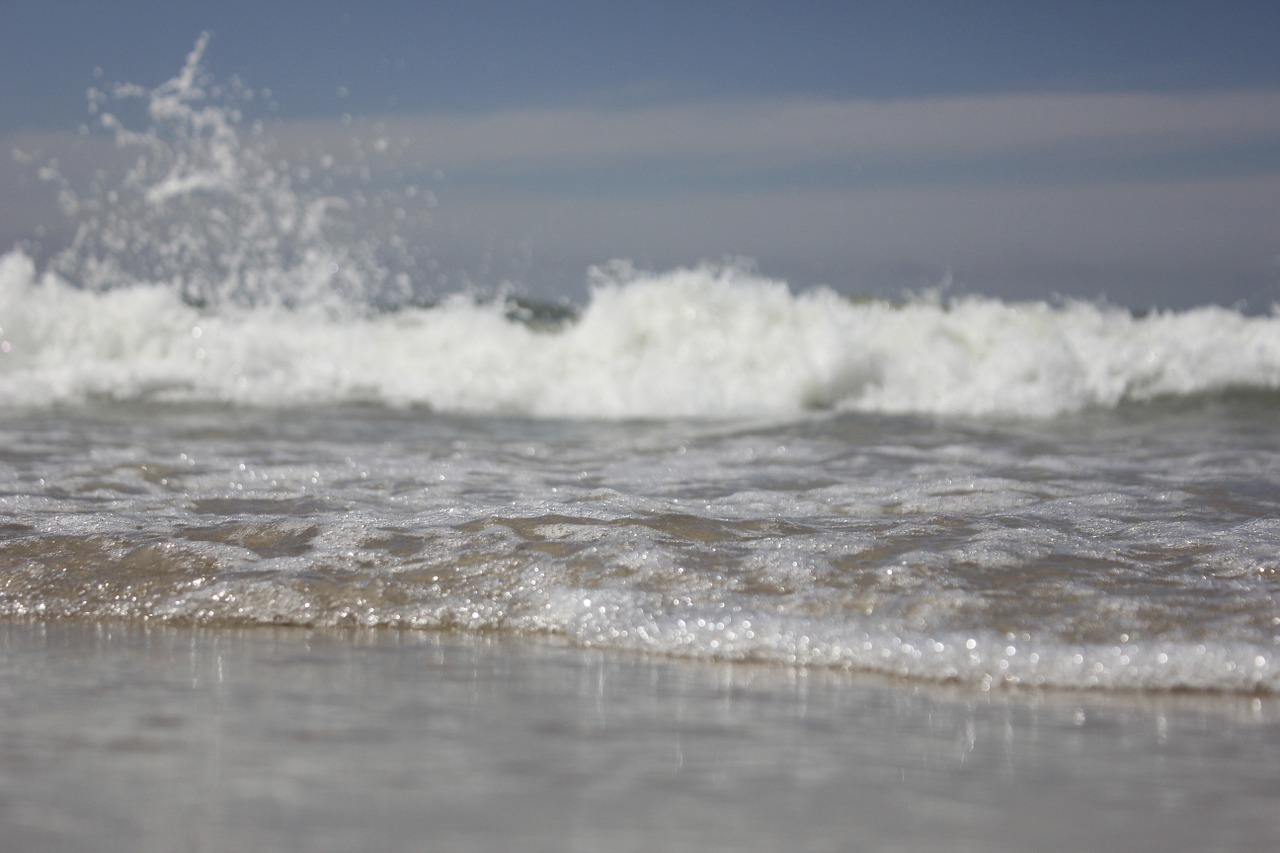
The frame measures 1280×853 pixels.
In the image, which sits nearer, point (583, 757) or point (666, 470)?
point (583, 757)

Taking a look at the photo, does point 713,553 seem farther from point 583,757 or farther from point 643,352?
point 643,352

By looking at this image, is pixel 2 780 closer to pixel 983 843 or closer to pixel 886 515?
pixel 983 843

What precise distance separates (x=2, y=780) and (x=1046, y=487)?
370 cm

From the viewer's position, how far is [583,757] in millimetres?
1891

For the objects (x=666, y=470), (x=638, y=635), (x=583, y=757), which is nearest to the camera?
(x=583, y=757)

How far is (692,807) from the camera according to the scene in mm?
1669

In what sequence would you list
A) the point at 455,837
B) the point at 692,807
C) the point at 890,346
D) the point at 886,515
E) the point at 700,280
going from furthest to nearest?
the point at 700,280, the point at 890,346, the point at 886,515, the point at 692,807, the point at 455,837

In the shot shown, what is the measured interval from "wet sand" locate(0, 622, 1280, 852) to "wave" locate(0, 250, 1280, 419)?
6416 millimetres

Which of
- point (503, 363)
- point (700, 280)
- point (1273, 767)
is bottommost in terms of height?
point (1273, 767)

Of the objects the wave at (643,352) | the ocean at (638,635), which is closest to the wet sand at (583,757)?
the ocean at (638,635)

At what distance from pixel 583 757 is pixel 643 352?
8463 millimetres

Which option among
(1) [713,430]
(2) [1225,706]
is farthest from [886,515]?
(1) [713,430]

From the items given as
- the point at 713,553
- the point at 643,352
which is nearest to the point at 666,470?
the point at 713,553

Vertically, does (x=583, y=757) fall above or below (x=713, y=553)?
below
